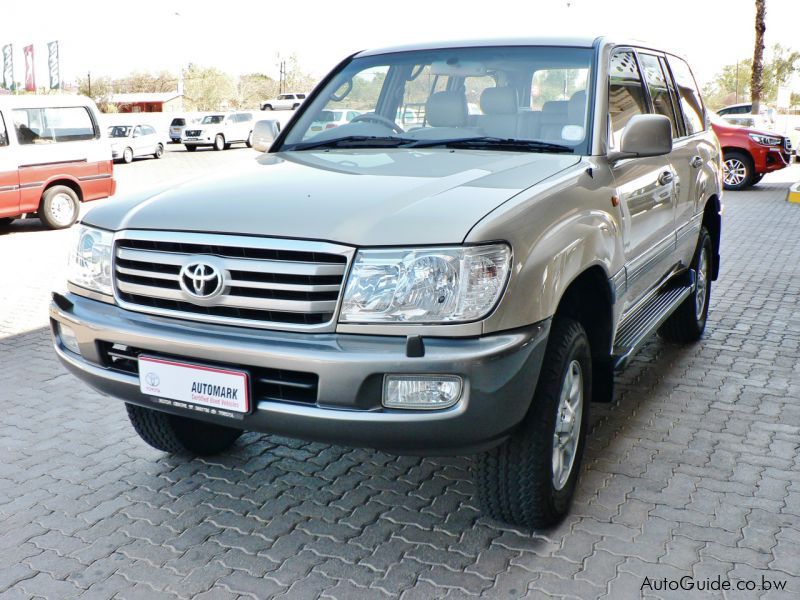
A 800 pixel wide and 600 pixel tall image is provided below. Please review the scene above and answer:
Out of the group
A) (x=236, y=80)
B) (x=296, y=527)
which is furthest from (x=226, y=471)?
(x=236, y=80)

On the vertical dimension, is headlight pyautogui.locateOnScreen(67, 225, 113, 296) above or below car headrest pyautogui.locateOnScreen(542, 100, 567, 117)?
below

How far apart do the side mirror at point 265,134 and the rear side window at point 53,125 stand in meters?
8.29

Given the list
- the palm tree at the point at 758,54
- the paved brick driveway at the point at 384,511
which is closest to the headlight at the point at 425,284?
the paved brick driveway at the point at 384,511

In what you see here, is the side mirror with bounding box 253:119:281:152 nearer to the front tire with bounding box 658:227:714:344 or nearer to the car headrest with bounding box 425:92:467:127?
the car headrest with bounding box 425:92:467:127

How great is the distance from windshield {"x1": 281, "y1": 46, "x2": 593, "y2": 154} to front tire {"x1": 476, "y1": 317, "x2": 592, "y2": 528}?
39.4 inches

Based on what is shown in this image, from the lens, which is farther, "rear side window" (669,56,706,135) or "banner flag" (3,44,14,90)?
"banner flag" (3,44,14,90)

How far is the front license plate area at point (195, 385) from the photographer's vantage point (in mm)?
2617

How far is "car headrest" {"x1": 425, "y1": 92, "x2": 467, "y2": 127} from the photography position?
12.4ft

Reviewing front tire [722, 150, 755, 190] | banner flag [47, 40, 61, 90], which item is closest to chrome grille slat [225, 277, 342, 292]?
front tire [722, 150, 755, 190]

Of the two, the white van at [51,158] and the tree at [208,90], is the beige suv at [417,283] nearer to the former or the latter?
the white van at [51,158]

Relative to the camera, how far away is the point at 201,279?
2.69m

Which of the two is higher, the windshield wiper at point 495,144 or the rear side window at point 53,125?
the rear side window at point 53,125

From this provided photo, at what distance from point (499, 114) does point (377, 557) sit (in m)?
2.02

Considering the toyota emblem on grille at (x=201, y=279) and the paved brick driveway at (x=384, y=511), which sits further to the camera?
the paved brick driveway at (x=384, y=511)
